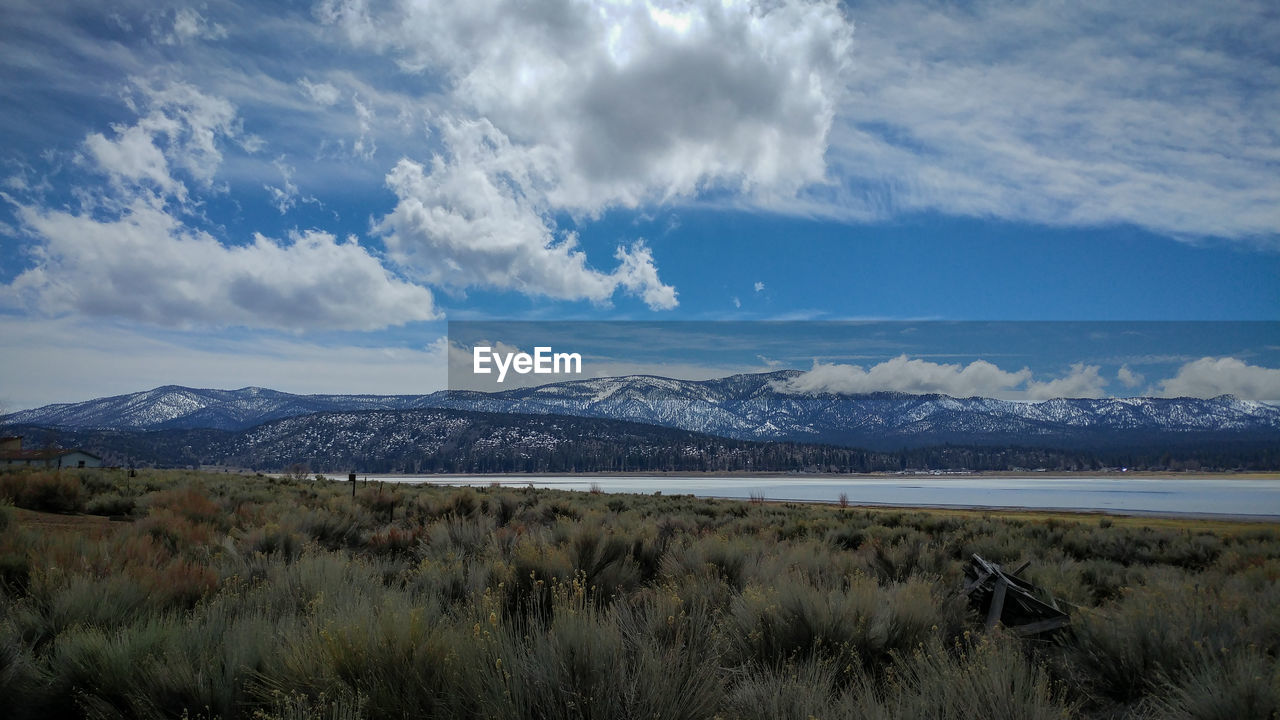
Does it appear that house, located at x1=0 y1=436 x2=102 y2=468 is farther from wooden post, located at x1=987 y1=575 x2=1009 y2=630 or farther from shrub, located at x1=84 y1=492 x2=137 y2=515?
wooden post, located at x1=987 y1=575 x2=1009 y2=630

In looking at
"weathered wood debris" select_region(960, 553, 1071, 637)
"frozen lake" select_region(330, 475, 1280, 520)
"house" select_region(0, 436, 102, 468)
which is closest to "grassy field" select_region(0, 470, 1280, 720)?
"weathered wood debris" select_region(960, 553, 1071, 637)

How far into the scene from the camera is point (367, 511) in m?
14.1

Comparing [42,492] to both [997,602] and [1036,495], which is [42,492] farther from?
[1036,495]

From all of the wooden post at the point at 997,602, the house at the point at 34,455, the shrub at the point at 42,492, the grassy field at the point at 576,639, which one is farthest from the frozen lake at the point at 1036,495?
the wooden post at the point at 997,602

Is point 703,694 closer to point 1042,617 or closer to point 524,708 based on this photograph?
→ point 524,708

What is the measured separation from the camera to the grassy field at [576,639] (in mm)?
3461

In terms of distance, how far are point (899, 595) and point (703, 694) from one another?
308 centimetres

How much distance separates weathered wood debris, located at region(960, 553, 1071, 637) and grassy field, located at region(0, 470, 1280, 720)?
0.19m

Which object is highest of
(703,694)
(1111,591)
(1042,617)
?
(703,694)

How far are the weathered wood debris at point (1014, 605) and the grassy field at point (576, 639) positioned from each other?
19cm

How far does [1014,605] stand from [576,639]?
18.3ft

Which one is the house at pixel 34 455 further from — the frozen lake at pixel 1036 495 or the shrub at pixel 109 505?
the shrub at pixel 109 505

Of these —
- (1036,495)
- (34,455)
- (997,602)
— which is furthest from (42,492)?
(1036,495)

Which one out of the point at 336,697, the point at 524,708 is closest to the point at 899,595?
the point at 524,708
